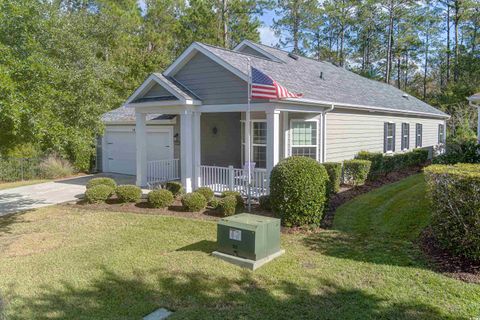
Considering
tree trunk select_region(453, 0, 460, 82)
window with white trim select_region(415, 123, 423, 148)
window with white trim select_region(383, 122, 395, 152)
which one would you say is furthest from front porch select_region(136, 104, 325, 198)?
tree trunk select_region(453, 0, 460, 82)

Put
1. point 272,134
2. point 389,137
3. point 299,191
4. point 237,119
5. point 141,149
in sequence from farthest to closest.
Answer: point 389,137 → point 237,119 → point 141,149 → point 272,134 → point 299,191

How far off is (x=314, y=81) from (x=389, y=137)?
580 centimetres

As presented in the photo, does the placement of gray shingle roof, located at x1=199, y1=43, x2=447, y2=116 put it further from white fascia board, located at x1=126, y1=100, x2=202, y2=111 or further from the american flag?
white fascia board, located at x1=126, y1=100, x2=202, y2=111

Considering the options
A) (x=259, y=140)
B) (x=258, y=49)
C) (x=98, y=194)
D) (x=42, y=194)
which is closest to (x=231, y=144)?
(x=259, y=140)

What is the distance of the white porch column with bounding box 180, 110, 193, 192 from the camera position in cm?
1188

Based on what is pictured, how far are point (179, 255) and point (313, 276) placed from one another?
242 cm

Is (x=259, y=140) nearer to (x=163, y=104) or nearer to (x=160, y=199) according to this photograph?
(x=163, y=104)

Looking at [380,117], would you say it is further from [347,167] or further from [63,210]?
[63,210]

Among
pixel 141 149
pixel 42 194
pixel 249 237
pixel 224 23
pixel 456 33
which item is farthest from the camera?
pixel 456 33

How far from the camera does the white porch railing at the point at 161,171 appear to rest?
1365cm

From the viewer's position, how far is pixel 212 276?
5.57 metres

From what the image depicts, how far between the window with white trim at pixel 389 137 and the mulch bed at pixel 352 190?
1358mm

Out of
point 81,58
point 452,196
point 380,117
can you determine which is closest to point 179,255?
point 452,196

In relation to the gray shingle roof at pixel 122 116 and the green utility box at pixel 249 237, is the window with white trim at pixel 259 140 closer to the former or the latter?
the gray shingle roof at pixel 122 116
